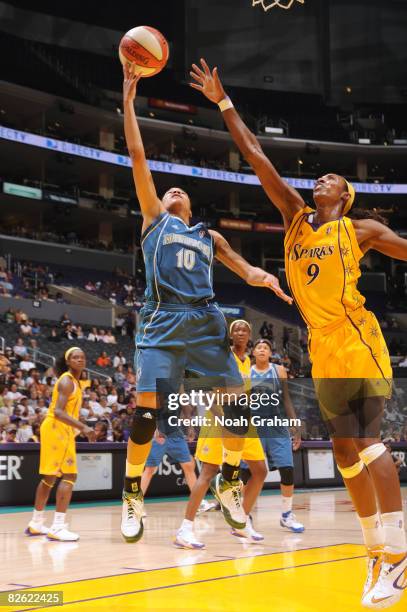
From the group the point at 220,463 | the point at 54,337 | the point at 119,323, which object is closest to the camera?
the point at 220,463

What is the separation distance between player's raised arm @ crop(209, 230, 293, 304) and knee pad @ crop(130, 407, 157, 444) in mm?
1135

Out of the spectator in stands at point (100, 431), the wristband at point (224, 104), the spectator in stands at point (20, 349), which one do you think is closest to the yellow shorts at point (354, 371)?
the wristband at point (224, 104)

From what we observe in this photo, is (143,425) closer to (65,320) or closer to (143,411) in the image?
(143,411)

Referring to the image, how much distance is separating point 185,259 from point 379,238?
139 cm

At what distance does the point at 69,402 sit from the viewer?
9.34 metres

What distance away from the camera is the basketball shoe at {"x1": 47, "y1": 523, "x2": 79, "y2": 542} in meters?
8.61

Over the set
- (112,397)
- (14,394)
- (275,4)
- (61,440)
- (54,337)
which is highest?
(275,4)

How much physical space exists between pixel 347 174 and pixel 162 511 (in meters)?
31.6

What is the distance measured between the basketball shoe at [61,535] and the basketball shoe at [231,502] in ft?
10.7

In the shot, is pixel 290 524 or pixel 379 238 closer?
pixel 379 238

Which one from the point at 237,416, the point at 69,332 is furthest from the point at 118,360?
the point at 237,416

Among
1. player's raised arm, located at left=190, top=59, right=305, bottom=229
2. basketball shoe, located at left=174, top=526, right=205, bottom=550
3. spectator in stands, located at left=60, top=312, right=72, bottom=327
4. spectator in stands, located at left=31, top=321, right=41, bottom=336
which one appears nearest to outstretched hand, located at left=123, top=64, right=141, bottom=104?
player's raised arm, located at left=190, top=59, right=305, bottom=229

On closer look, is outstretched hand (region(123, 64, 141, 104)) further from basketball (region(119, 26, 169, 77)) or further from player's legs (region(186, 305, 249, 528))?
player's legs (region(186, 305, 249, 528))

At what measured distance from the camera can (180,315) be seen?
17.3 ft
